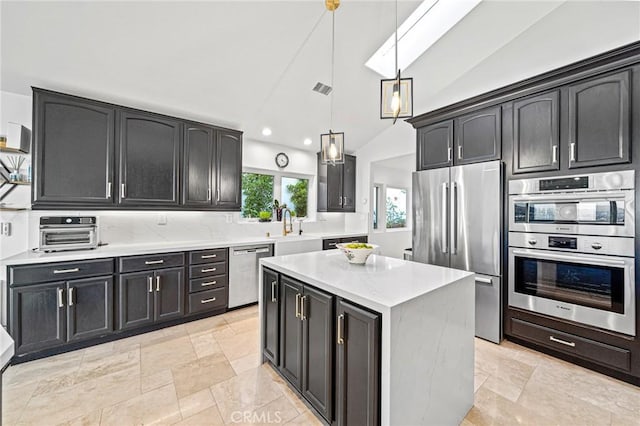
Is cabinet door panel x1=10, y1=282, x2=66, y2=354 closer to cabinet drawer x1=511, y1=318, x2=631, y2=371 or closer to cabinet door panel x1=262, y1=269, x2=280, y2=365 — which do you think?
cabinet door panel x1=262, y1=269, x2=280, y2=365

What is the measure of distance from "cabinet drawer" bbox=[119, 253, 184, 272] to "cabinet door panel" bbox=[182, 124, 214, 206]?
2.29 feet

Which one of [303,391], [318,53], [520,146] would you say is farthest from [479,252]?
[318,53]

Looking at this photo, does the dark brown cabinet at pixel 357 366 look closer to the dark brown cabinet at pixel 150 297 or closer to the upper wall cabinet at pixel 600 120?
the dark brown cabinet at pixel 150 297

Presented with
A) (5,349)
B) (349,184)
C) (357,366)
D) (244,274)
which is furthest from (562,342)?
(349,184)

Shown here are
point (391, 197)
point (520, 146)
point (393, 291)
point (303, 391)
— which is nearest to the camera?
point (393, 291)

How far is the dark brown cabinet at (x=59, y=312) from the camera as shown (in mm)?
2376

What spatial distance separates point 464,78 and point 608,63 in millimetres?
1468

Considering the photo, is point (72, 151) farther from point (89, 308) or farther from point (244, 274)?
point (244, 274)

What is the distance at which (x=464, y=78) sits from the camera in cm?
354

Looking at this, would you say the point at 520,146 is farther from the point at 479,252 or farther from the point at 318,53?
the point at 318,53

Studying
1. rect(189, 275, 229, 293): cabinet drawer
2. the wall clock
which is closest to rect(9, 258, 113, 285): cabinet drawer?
rect(189, 275, 229, 293): cabinet drawer

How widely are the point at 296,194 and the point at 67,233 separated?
10.3 feet

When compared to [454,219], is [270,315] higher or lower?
lower

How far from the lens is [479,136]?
3068 millimetres
